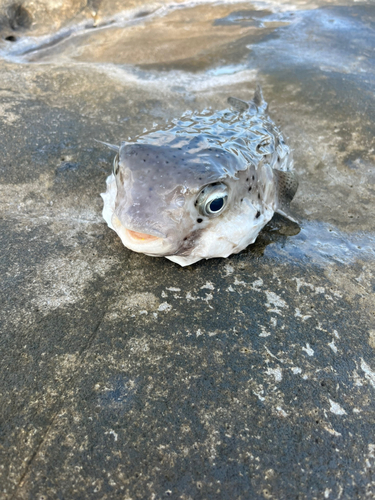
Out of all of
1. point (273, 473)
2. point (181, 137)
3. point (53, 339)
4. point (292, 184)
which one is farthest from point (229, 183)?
point (273, 473)

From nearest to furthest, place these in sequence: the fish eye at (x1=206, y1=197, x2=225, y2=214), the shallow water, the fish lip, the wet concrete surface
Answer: the wet concrete surface → the fish lip → the fish eye at (x1=206, y1=197, x2=225, y2=214) → the shallow water

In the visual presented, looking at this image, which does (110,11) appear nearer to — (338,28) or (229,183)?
(338,28)

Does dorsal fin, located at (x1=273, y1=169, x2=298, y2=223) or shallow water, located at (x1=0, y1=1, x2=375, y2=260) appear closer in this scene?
dorsal fin, located at (x1=273, y1=169, x2=298, y2=223)

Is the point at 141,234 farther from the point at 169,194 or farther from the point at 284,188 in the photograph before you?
the point at 284,188

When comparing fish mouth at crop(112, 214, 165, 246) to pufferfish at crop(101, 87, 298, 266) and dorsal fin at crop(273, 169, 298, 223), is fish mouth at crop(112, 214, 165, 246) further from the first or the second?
A: dorsal fin at crop(273, 169, 298, 223)

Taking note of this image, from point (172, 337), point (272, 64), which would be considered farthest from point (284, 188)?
point (272, 64)

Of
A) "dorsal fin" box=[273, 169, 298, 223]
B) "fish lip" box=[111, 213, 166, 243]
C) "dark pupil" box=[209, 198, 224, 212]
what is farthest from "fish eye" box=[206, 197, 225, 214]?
"dorsal fin" box=[273, 169, 298, 223]

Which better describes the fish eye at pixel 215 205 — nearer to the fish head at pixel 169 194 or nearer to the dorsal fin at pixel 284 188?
the fish head at pixel 169 194
